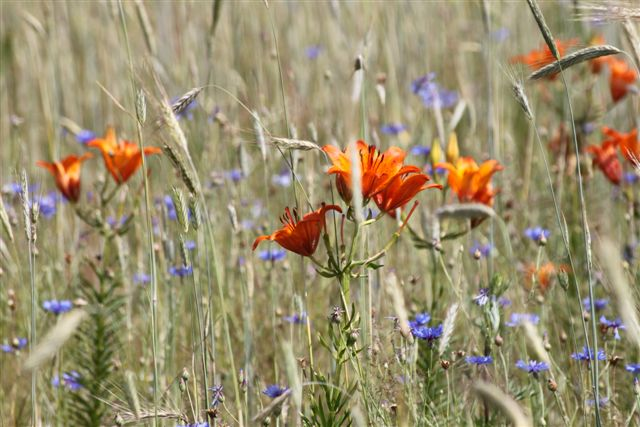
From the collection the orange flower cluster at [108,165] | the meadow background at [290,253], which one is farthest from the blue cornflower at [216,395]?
the orange flower cluster at [108,165]

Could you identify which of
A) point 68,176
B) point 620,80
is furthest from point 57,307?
point 620,80

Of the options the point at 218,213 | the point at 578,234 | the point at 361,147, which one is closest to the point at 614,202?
the point at 578,234

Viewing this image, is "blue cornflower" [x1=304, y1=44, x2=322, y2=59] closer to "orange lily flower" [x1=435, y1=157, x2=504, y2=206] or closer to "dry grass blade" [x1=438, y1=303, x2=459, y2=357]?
"orange lily flower" [x1=435, y1=157, x2=504, y2=206]

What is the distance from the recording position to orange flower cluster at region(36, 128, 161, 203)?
8.55 ft

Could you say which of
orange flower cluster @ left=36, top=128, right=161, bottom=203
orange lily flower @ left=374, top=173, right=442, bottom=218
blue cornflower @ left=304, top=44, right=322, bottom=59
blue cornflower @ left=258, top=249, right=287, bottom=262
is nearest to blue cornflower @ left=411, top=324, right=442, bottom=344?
orange lily flower @ left=374, top=173, right=442, bottom=218

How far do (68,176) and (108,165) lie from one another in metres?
0.18

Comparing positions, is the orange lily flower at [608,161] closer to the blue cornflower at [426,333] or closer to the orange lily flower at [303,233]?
the blue cornflower at [426,333]

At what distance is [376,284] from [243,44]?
92.8 inches

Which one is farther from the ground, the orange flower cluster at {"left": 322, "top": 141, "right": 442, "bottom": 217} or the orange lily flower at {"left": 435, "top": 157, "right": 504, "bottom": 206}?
the orange lily flower at {"left": 435, "top": 157, "right": 504, "bottom": 206}

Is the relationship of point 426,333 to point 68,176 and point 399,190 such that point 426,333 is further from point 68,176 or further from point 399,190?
point 68,176

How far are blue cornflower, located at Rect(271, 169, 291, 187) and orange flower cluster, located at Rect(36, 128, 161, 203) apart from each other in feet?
2.90

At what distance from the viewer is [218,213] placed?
137 inches

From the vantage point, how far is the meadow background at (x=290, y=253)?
1.89m

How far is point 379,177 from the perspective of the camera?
5.67ft
